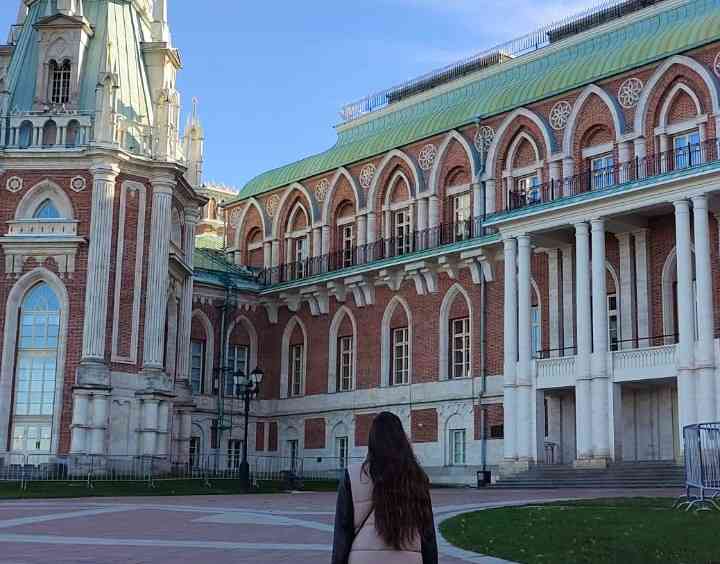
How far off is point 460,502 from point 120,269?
58.0 feet

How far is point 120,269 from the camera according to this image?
37.2 meters

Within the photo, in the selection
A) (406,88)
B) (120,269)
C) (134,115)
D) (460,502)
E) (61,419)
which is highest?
(406,88)

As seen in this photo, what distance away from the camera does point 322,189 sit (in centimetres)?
4662

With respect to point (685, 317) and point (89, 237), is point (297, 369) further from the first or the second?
point (685, 317)

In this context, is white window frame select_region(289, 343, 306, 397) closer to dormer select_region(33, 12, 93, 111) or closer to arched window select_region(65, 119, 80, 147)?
arched window select_region(65, 119, 80, 147)

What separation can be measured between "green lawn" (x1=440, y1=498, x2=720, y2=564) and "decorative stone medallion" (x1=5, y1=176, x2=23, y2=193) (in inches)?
953

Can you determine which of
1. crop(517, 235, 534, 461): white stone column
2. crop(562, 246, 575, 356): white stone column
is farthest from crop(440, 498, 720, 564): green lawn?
crop(562, 246, 575, 356): white stone column

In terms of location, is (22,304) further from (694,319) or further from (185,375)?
(694,319)

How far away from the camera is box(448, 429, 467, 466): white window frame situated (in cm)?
3797

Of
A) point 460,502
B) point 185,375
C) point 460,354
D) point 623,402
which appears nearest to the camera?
point 460,502

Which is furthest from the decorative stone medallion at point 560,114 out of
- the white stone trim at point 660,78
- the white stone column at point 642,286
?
the white stone column at point 642,286

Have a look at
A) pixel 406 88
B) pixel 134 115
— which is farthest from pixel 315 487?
pixel 406 88

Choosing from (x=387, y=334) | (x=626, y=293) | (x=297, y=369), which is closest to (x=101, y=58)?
(x=387, y=334)

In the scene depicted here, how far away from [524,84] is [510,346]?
10.3 meters
